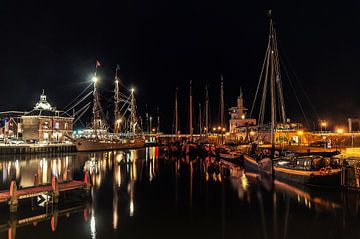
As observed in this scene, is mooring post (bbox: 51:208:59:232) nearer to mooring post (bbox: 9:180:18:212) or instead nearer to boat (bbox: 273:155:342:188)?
mooring post (bbox: 9:180:18:212)

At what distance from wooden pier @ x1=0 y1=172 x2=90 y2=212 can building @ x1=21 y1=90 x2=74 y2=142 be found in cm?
6989

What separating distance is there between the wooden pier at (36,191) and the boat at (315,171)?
20.0 meters

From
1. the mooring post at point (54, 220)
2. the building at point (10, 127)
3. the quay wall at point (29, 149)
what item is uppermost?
Answer: the building at point (10, 127)

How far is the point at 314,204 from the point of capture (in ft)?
73.3

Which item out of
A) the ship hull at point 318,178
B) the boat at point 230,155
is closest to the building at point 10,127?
the boat at point 230,155

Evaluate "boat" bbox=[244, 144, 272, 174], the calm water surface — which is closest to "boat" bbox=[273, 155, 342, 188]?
the calm water surface

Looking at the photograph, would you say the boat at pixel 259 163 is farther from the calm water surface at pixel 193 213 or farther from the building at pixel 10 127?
the building at pixel 10 127

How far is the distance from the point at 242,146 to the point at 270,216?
4166 centimetres

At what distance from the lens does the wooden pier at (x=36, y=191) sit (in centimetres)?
1917

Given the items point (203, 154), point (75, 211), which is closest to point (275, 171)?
point (75, 211)

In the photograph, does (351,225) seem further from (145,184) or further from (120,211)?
(145,184)

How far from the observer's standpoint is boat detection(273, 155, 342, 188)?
27.2 m

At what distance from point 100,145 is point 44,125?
18.0m

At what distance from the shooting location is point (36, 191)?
20531mm
